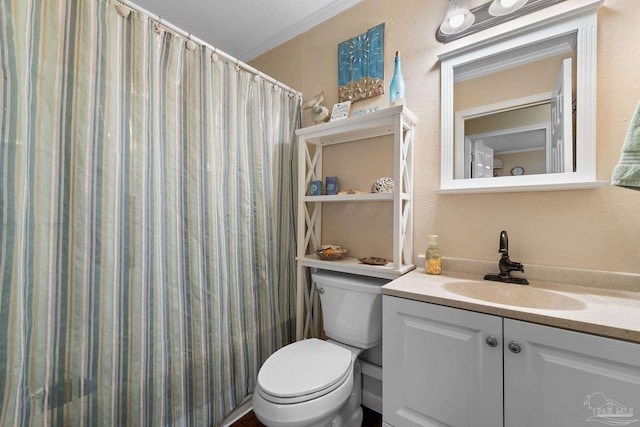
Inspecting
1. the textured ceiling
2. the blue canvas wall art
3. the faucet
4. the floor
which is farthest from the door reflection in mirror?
the floor

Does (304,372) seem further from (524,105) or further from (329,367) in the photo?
(524,105)

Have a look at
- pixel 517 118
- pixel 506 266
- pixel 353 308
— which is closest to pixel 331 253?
pixel 353 308

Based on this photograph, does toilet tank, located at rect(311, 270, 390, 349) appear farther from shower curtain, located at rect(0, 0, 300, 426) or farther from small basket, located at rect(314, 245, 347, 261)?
shower curtain, located at rect(0, 0, 300, 426)

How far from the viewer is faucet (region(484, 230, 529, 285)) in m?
1.10

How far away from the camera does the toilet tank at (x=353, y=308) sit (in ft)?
4.17

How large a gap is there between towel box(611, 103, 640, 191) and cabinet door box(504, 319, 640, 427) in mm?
496

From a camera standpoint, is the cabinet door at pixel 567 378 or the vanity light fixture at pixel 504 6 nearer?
the cabinet door at pixel 567 378

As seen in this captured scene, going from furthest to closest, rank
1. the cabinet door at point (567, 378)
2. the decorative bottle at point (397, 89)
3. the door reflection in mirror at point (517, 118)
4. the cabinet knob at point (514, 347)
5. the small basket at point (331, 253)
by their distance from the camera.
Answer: the small basket at point (331, 253) → the decorative bottle at point (397, 89) → the door reflection in mirror at point (517, 118) → the cabinet knob at point (514, 347) → the cabinet door at point (567, 378)

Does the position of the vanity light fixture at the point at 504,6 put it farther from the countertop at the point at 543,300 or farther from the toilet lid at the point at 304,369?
the toilet lid at the point at 304,369

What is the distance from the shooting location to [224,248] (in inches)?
54.7

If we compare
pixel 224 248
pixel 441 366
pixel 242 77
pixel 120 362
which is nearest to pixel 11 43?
pixel 242 77

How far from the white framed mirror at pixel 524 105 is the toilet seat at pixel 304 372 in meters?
0.96

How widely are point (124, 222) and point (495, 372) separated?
1.44 metres

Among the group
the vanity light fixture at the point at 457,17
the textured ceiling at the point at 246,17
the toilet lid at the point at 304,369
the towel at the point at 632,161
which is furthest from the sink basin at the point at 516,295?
the textured ceiling at the point at 246,17
